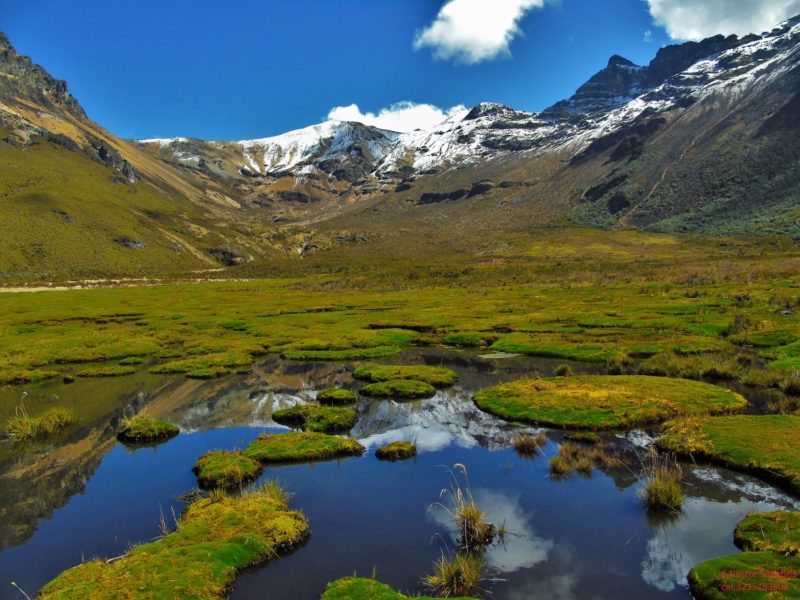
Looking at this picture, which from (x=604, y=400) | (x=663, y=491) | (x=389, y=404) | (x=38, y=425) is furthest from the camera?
(x=389, y=404)

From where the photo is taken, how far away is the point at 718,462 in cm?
1927

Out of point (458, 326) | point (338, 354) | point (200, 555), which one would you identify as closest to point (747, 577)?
point (200, 555)

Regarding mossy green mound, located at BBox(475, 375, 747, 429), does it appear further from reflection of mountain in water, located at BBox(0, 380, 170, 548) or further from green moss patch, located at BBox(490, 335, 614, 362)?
reflection of mountain in water, located at BBox(0, 380, 170, 548)

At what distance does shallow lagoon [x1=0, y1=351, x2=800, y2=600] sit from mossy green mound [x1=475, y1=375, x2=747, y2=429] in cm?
144

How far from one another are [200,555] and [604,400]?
67.4ft

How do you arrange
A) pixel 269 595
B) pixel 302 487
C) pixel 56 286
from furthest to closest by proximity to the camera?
pixel 56 286 → pixel 302 487 → pixel 269 595

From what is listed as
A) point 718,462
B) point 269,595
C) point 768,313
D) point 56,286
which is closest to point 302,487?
point 269,595

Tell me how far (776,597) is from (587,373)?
24.7 m

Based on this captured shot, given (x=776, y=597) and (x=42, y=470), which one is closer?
(x=776, y=597)

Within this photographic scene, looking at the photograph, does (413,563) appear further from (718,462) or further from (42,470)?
(42,470)

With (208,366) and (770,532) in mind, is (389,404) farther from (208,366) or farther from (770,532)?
(770,532)

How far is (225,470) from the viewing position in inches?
784

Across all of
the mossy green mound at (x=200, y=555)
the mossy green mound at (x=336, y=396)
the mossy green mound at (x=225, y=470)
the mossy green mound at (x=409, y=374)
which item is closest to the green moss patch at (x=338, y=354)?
the mossy green mound at (x=409, y=374)

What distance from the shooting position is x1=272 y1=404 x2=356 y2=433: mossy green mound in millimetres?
25844
